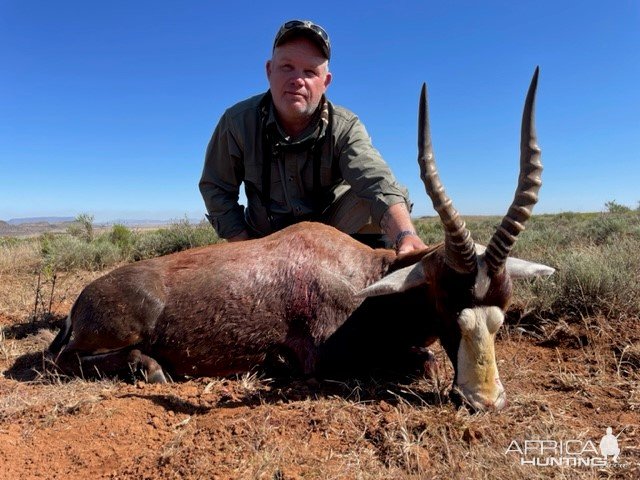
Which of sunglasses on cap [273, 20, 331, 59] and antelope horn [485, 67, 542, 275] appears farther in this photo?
sunglasses on cap [273, 20, 331, 59]

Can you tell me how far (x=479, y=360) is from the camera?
9.11 ft

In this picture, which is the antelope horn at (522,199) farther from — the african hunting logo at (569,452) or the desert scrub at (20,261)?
the desert scrub at (20,261)

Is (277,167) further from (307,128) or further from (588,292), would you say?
(588,292)

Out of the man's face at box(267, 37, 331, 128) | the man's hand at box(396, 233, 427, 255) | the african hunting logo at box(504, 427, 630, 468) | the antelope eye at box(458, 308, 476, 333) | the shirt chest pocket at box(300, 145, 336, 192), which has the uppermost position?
the man's face at box(267, 37, 331, 128)

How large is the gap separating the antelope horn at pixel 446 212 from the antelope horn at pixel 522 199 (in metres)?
0.14

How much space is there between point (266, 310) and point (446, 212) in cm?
162

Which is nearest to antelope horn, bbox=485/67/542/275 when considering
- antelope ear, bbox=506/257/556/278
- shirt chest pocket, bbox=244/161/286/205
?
antelope ear, bbox=506/257/556/278

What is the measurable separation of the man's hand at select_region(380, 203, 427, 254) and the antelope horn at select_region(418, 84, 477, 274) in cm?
103

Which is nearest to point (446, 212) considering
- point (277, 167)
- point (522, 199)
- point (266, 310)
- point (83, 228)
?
point (522, 199)

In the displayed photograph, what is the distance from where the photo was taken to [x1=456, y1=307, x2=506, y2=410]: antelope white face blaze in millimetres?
2746

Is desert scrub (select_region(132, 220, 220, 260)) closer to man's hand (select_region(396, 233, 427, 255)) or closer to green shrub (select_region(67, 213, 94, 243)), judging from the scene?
green shrub (select_region(67, 213, 94, 243))

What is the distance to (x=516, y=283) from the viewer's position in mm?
5332

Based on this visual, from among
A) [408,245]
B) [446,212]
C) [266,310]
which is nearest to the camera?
[446,212]

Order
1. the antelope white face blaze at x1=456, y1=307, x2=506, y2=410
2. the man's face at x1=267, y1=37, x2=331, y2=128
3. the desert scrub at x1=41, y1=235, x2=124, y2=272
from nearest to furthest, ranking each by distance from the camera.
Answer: the antelope white face blaze at x1=456, y1=307, x2=506, y2=410 < the man's face at x1=267, y1=37, x2=331, y2=128 < the desert scrub at x1=41, y1=235, x2=124, y2=272
